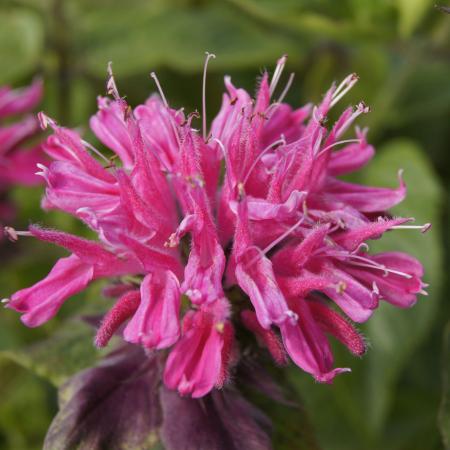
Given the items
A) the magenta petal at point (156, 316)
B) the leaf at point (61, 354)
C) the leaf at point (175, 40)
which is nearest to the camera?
the magenta petal at point (156, 316)

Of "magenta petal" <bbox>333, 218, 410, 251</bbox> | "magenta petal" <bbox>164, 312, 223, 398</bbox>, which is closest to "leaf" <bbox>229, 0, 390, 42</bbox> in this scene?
"magenta petal" <bbox>333, 218, 410, 251</bbox>

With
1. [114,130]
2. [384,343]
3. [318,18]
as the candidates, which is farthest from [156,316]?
[318,18]

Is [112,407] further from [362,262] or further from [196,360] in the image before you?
[362,262]

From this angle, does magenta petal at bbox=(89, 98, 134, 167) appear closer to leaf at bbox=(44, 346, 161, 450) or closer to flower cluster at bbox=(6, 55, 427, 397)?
flower cluster at bbox=(6, 55, 427, 397)

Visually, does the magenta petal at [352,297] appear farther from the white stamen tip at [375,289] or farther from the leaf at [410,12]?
the leaf at [410,12]

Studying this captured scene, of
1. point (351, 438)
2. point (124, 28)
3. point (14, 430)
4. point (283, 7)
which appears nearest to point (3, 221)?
point (14, 430)

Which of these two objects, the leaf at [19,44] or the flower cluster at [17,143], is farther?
the leaf at [19,44]

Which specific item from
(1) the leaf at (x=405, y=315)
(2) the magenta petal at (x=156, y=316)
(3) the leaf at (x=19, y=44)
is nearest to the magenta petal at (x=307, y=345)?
(2) the magenta petal at (x=156, y=316)
